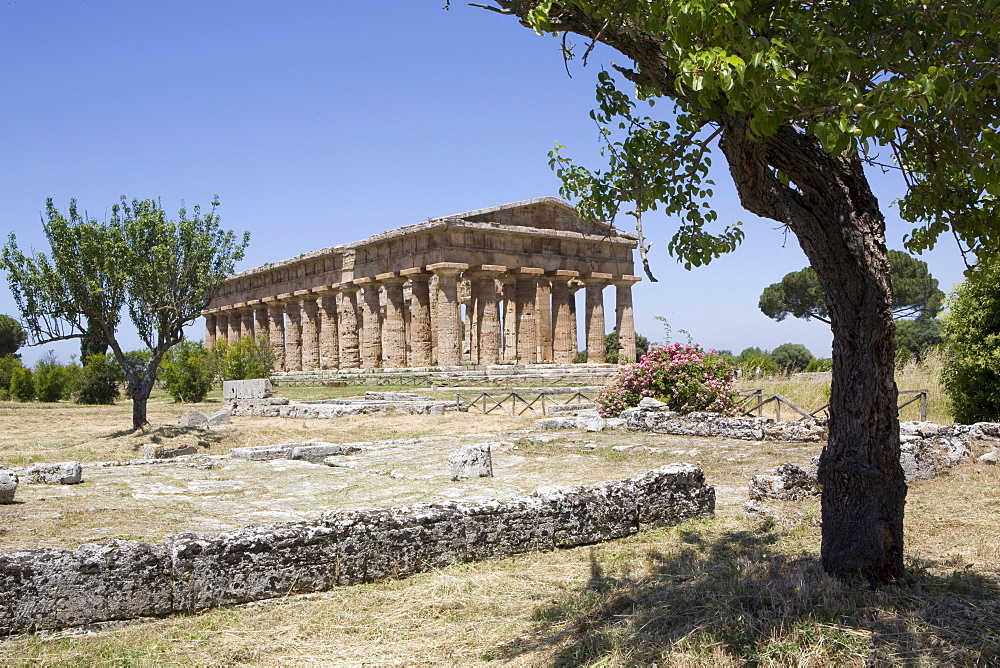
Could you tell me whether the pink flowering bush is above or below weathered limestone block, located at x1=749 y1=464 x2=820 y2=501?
above

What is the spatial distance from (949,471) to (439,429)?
40.3 ft

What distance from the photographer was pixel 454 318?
129 feet

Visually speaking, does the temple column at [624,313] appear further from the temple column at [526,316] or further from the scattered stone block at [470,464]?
the scattered stone block at [470,464]

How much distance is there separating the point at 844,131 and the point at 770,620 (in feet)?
8.16

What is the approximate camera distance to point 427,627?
196 inches

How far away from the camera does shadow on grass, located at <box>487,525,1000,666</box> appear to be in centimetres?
396

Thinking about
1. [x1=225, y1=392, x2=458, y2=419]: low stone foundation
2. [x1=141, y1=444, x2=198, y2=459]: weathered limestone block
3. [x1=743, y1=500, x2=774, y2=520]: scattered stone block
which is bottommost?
[x1=141, y1=444, x2=198, y2=459]: weathered limestone block

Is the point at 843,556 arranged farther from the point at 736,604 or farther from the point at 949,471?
the point at 949,471

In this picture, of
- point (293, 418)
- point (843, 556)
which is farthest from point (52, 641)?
point (293, 418)

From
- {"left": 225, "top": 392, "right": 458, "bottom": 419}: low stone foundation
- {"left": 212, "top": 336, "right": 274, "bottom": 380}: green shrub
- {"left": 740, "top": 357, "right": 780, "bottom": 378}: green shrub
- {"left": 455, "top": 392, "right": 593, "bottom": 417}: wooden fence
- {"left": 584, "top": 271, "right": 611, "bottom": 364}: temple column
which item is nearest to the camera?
{"left": 455, "top": 392, "right": 593, "bottom": 417}: wooden fence

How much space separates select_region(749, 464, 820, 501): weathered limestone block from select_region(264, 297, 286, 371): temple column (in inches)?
1856

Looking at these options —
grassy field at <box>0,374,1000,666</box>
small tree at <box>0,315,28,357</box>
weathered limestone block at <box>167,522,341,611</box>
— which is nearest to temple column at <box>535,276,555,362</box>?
grassy field at <box>0,374,1000,666</box>

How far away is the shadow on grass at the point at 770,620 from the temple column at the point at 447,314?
33551mm

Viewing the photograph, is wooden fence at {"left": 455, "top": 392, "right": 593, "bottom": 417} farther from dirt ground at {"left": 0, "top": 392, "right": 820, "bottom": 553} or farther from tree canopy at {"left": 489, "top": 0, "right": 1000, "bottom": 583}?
tree canopy at {"left": 489, "top": 0, "right": 1000, "bottom": 583}
